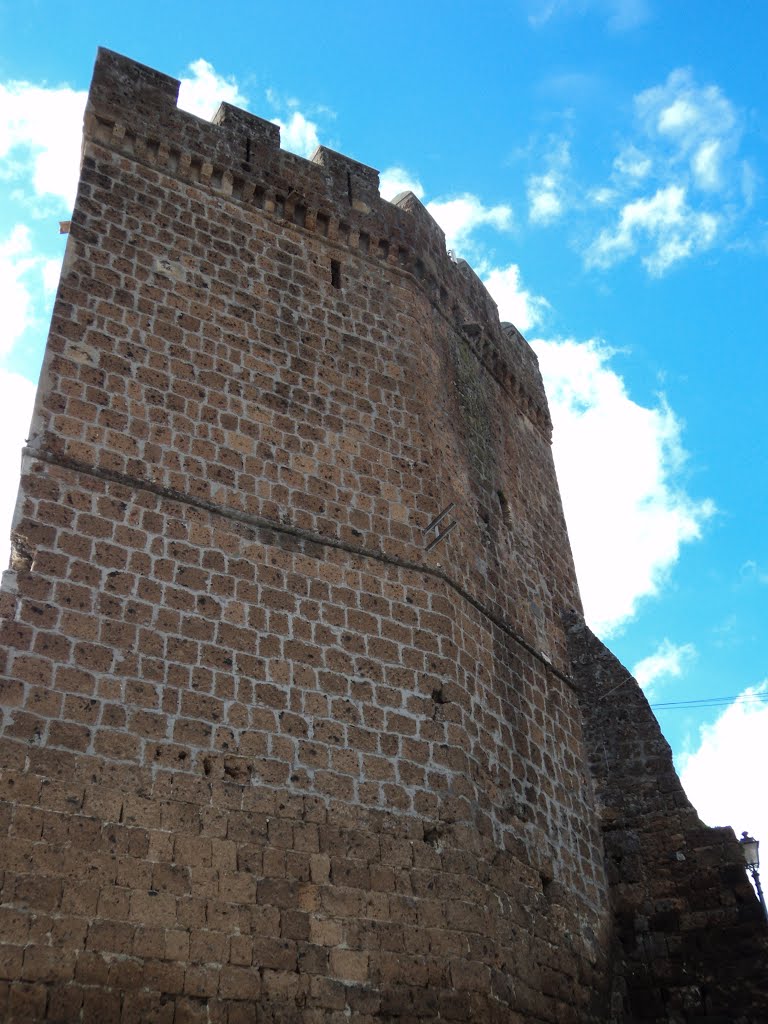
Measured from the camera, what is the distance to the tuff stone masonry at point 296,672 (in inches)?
225

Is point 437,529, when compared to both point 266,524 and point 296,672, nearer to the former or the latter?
point 266,524

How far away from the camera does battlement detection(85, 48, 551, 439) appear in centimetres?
870

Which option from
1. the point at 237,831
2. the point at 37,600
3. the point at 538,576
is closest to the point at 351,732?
the point at 237,831

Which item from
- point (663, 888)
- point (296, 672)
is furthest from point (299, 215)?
point (663, 888)

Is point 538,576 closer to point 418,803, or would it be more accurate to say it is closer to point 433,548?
point 433,548

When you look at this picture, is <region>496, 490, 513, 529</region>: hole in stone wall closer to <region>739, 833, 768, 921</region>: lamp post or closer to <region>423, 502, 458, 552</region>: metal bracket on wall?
<region>423, 502, 458, 552</region>: metal bracket on wall

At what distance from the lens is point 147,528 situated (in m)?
6.81

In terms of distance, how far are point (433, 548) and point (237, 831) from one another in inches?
106

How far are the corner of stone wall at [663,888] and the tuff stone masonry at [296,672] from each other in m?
0.02

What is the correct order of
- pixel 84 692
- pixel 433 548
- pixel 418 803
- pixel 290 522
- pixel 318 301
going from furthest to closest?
1. pixel 318 301
2. pixel 433 548
3. pixel 290 522
4. pixel 418 803
5. pixel 84 692

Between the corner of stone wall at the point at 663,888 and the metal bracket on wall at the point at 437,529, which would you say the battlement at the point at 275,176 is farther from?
the corner of stone wall at the point at 663,888

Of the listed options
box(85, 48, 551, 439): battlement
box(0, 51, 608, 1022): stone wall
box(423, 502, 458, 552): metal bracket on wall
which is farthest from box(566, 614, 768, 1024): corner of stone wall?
box(85, 48, 551, 439): battlement

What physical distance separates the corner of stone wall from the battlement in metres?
3.82

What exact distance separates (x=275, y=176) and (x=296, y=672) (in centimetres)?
456
